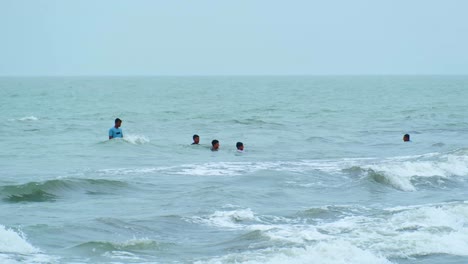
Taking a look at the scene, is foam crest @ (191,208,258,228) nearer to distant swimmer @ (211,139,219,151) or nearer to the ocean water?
the ocean water

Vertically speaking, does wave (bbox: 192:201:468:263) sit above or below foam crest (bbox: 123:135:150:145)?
above

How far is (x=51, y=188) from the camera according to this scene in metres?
18.6

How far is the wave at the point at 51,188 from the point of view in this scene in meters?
17.8

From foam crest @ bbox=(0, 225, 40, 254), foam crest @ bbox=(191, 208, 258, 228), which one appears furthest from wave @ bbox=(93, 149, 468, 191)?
foam crest @ bbox=(0, 225, 40, 254)

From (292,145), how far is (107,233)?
57.9 ft

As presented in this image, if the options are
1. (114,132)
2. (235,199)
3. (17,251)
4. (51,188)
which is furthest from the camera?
(114,132)

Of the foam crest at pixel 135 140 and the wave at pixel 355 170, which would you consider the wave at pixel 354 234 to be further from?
the foam crest at pixel 135 140

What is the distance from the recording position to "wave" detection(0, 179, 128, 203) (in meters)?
17.8

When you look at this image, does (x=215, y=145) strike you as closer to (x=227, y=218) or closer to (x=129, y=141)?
(x=129, y=141)

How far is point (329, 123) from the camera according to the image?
4412cm

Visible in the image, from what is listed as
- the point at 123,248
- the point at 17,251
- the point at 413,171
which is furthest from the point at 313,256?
the point at 413,171

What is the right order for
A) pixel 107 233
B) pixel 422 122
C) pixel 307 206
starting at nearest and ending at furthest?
pixel 107 233
pixel 307 206
pixel 422 122

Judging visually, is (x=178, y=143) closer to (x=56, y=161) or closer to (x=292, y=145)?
(x=292, y=145)

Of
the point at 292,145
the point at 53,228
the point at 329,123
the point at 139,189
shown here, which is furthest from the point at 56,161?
the point at 329,123
